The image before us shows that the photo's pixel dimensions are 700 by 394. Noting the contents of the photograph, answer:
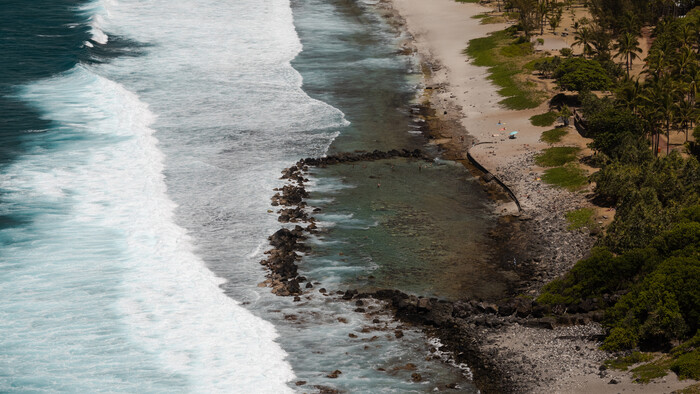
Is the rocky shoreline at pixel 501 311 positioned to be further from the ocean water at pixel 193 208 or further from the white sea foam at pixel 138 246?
the white sea foam at pixel 138 246

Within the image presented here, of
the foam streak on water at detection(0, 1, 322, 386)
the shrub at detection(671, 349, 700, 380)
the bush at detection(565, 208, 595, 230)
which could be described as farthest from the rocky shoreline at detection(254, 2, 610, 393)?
the foam streak on water at detection(0, 1, 322, 386)

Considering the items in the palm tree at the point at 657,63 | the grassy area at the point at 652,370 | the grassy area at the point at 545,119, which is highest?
the palm tree at the point at 657,63

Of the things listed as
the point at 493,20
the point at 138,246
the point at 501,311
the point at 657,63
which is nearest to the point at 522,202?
the point at 501,311

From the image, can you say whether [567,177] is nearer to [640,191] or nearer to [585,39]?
[640,191]

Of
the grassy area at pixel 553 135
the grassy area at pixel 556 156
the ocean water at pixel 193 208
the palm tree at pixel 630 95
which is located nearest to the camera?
the ocean water at pixel 193 208

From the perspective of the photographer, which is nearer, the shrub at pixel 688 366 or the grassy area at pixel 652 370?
the shrub at pixel 688 366

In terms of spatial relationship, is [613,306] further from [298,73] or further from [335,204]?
[298,73]

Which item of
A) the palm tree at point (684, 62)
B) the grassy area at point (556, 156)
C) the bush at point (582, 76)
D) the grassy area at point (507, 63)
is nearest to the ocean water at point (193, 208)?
the grassy area at point (556, 156)

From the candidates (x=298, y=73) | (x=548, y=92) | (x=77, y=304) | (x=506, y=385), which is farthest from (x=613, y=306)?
(x=298, y=73)
